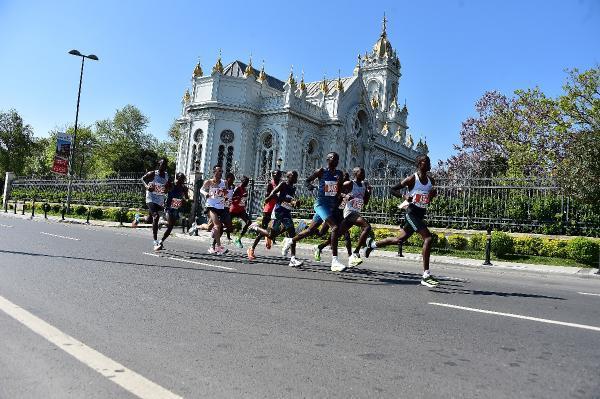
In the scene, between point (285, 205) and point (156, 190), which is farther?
point (156, 190)

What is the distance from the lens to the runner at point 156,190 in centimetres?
1147

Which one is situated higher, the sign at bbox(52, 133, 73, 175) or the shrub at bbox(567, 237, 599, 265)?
the sign at bbox(52, 133, 73, 175)

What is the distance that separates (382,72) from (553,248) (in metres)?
68.1

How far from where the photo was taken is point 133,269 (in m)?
8.16

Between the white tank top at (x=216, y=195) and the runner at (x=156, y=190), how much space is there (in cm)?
102

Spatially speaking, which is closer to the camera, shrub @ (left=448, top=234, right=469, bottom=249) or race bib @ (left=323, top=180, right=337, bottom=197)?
race bib @ (left=323, top=180, right=337, bottom=197)

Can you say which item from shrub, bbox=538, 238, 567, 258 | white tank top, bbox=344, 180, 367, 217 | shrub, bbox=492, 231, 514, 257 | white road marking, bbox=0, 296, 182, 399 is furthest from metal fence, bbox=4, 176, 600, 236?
white road marking, bbox=0, 296, 182, 399

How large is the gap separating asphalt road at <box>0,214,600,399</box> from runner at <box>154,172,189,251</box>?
3.92 m

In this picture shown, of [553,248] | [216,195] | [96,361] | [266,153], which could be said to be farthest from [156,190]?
[266,153]

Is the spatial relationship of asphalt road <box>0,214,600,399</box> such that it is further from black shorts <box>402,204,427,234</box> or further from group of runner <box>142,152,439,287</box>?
group of runner <box>142,152,439,287</box>

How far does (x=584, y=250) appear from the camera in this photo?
47.2ft

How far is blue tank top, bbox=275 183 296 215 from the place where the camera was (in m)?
10.9

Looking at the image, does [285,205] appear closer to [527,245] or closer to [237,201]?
[237,201]

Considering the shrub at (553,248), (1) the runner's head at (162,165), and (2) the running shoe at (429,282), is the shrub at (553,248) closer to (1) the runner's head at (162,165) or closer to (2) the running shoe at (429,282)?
(2) the running shoe at (429,282)
